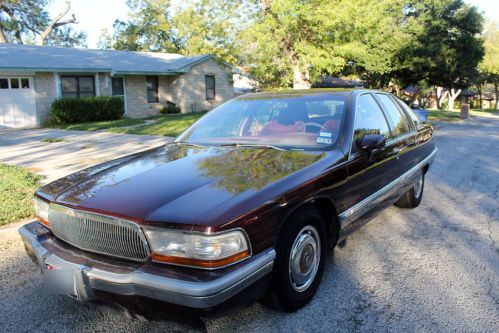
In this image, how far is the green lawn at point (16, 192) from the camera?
4988 millimetres

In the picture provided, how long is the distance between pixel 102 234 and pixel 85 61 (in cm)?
2068

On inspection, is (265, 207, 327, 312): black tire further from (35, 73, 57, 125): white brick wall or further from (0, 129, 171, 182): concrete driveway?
(35, 73, 57, 125): white brick wall

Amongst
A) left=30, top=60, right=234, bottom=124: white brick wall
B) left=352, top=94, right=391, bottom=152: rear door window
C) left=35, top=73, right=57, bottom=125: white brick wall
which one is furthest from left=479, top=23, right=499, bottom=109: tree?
left=352, top=94, right=391, bottom=152: rear door window

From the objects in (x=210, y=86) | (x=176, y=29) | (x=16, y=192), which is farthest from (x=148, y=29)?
(x=16, y=192)

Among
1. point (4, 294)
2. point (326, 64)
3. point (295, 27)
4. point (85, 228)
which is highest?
point (295, 27)

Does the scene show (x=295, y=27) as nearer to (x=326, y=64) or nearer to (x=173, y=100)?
(x=326, y=64)

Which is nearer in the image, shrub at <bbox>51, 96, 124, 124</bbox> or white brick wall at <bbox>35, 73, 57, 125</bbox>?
shrub at <bbox>51, 96, 124, 124</bbox>

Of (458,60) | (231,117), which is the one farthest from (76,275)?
(458,60)

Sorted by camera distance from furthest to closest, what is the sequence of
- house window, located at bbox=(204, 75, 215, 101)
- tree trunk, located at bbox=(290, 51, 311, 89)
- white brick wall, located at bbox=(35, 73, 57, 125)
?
1. house window, located at bbox=(204, 75, 215, 101)
2. white brick wall, located at bbox=(35, 73, 57, 125)
3. tree trunk, located at bbox=(290, 51, 311, 89)

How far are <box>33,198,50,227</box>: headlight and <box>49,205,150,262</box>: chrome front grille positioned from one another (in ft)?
0.76

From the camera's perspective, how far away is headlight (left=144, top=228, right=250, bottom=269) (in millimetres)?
2332

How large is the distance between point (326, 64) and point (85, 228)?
501 inches

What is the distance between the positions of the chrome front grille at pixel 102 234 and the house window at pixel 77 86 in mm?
18717

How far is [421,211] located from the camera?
5.44 meters
